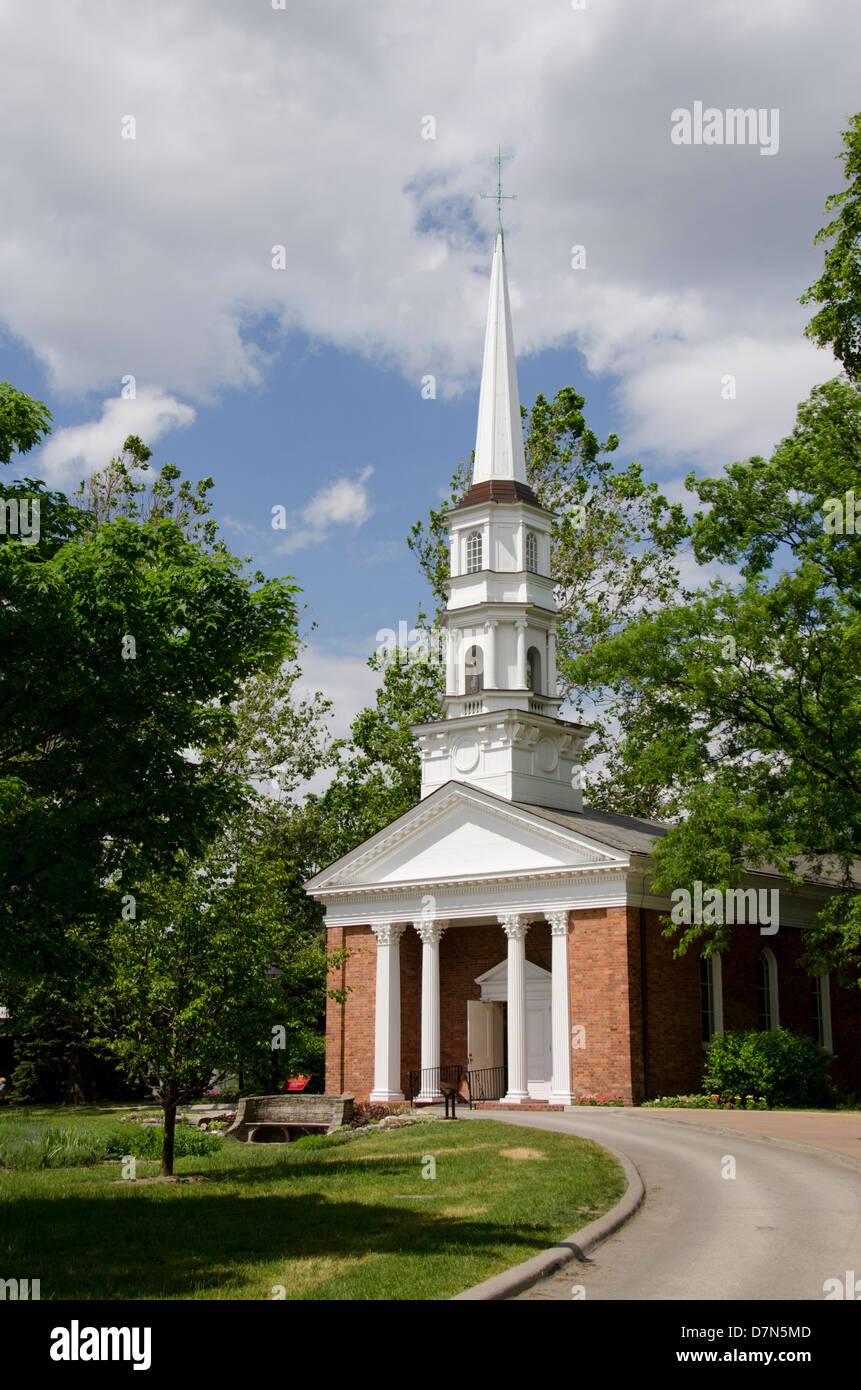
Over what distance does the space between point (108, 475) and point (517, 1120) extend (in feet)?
81.2

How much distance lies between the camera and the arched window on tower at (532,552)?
3878cm

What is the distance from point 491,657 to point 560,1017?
11.0m

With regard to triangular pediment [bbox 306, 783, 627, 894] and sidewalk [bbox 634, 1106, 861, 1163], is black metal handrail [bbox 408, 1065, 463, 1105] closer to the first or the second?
triangular pediment [bbox 306, 783, 627, 894]

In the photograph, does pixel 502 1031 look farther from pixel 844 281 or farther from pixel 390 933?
pixel 844 281

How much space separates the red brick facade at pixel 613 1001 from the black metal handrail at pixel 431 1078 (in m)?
0.47

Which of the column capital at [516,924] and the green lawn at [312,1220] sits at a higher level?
the column capital at [516,924]

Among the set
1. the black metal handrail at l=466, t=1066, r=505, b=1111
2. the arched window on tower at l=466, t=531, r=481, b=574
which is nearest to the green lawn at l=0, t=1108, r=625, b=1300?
the black metal handrail at l=466, t=1066, r=505, b=1111

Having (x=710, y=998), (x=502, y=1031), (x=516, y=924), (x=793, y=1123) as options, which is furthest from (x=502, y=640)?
(x=793, y=1123)

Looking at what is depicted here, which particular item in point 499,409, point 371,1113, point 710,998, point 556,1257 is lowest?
Result: point 371,1113

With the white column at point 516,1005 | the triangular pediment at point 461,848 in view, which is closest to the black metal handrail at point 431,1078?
the white column at point 516,1005

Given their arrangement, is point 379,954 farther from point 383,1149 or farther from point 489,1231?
point 489,1231

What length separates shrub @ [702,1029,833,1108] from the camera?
99.5 ft

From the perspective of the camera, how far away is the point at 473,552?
3909 centimetres

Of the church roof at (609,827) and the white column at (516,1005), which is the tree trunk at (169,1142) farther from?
the church roof at (609,827)
